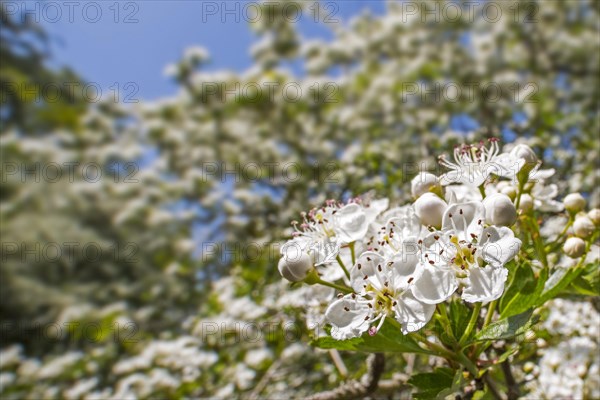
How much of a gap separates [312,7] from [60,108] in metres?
3.42

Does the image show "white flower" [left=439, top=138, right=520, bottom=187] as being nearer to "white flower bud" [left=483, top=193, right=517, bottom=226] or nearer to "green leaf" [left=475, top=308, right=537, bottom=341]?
"white flower bud" [left=483, top=193, right=517, bottom=226]

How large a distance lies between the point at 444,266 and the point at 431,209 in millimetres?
86

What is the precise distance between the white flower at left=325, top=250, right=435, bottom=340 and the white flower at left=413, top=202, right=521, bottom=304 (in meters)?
0.02

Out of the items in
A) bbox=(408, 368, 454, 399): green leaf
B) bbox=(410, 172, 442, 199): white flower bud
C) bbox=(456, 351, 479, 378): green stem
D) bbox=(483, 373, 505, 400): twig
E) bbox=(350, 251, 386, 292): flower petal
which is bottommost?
bbox=(483, 373, 505, 400): twig

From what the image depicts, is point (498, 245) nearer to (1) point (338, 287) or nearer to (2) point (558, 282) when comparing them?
(2) point (558, 282)

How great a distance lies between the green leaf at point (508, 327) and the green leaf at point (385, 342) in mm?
93

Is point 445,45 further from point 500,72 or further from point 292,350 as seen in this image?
point 292,350

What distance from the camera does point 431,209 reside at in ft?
2.40

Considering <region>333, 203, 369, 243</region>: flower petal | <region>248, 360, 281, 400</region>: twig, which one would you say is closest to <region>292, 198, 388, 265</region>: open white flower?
<region>333, 203, 369, 243</region>: flower petal

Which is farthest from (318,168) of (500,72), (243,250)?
(500,72)

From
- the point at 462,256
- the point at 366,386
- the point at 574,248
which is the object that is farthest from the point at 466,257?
the point at 366,386

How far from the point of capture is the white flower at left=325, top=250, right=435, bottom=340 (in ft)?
2.24

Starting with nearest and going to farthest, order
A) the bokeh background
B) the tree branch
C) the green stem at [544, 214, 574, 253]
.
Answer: the green stem at [544, 214, 574, 253] < the tree branch < the bokeh background

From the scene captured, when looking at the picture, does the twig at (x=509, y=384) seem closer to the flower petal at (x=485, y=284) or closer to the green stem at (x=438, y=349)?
the green stem at (x=438, y=349)
